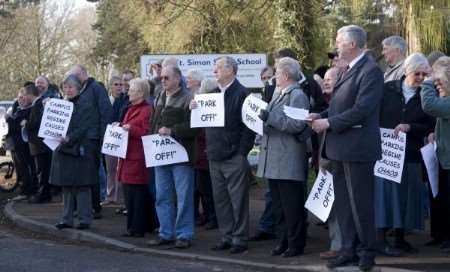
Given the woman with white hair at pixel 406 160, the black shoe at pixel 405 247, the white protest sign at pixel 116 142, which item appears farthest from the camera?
the white protest sign at pixel 116 142

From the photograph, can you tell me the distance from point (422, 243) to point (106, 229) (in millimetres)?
4129

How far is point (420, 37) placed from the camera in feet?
57.1

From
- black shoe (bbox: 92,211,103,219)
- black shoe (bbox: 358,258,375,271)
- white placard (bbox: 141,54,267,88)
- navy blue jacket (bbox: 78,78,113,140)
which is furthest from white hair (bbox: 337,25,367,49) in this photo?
white placard (bbox: 141,54,267,88)

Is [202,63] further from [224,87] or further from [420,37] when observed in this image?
[224,87]

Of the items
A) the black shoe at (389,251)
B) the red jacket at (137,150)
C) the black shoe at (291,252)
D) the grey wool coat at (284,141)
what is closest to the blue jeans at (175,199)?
the red jacket at (137,150)

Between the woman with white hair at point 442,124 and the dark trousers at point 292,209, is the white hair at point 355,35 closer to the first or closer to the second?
the woman with white hair at point 442,124

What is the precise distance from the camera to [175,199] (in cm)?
1016

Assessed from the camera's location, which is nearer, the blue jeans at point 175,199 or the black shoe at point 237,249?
the black shoe at point 237,249

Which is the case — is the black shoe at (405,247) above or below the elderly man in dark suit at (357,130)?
below

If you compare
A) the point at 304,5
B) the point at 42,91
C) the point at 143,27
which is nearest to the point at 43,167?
the point at 42,91

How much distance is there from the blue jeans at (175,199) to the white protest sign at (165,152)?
0.34 ft

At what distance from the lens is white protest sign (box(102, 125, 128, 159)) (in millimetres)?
10359

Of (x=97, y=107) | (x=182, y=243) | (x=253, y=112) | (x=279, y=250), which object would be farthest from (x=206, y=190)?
(x=253, y=112)

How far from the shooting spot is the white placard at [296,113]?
330 inches
